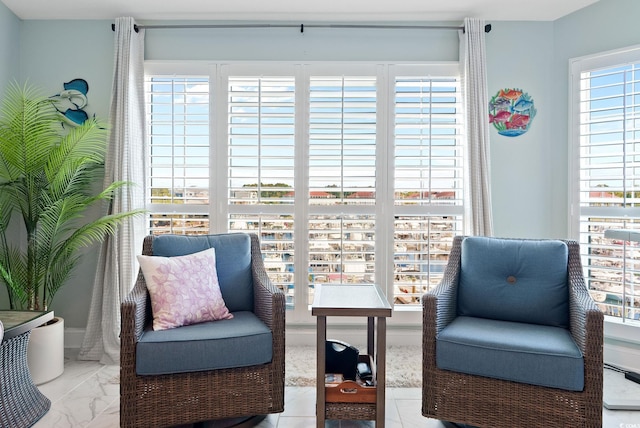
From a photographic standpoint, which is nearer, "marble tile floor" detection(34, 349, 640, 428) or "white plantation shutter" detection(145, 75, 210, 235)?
"marble tile floor" detection(34, 349, 640, 428)

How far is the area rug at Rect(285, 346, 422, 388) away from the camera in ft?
8.32

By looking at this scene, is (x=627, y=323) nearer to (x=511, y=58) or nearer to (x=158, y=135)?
(x=511, y=58)

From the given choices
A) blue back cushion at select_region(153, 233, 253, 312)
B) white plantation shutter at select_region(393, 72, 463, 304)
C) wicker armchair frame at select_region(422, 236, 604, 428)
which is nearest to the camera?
wicker armchair frame at select_region(422, 236, 604, 428)

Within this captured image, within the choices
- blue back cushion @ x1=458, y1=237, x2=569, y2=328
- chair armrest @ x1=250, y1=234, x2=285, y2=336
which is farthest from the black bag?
blue back cushion @ x1=458, y1=237, x2=569, y2=328

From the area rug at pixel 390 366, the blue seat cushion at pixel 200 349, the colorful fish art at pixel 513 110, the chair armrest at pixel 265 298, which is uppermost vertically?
the colorful fish art at pixel 513 110

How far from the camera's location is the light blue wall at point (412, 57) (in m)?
3.12

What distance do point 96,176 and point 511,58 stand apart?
11.2ft

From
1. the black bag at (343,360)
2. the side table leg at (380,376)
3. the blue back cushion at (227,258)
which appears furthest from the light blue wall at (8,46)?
the side table leg at (380,376)

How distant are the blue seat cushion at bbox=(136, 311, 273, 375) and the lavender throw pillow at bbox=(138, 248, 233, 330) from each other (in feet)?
0.28

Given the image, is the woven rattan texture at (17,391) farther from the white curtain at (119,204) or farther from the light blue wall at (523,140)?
the light blue wall at (523,140)

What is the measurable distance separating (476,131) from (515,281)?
1256 millimetres

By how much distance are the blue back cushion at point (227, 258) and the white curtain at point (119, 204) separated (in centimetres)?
80

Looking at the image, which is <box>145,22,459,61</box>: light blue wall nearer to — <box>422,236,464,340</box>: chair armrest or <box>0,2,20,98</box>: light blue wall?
<box>0,2,20,98</box>: light blue wall

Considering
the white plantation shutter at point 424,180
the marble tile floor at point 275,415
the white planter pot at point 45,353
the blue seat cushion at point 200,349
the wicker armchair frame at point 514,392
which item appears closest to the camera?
the wicker armchair frame at point 514,392
